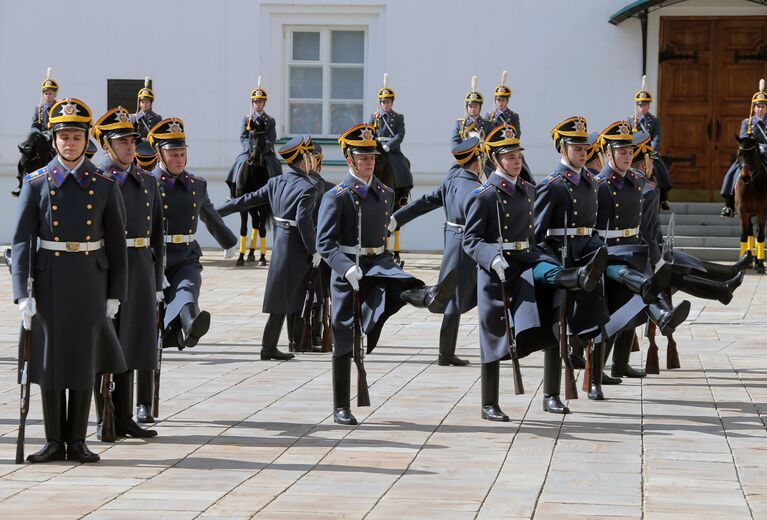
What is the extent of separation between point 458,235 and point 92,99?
43.7 feet

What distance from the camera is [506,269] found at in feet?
30.6

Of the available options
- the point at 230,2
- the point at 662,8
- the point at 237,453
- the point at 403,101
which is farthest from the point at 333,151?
the point at 237,453

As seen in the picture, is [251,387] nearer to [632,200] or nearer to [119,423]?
[119,423]

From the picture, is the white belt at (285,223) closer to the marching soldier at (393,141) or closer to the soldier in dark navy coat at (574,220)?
the soldier in dark navy coat at (574,220)

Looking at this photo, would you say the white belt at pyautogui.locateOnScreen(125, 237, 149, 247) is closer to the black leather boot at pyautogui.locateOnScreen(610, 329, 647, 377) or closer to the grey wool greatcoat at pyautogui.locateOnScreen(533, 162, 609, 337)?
the grey wool greatcoat at pyautogui.locateOnScreen(533, 162, 609, 337)

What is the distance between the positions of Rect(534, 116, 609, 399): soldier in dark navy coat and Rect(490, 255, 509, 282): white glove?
826mm

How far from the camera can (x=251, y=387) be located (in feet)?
35.0

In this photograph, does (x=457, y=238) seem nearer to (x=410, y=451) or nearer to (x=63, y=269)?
(x=410, y=451)

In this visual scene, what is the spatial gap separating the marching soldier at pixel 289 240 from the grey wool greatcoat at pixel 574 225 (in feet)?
9.35

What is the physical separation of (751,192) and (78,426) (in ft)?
44.5

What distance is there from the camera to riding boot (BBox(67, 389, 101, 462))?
7.91m

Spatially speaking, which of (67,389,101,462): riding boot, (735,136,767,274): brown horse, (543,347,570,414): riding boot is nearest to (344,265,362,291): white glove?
(543,347,570,414): riding boot

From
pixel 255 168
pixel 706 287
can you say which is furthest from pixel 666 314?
pixel 255 168

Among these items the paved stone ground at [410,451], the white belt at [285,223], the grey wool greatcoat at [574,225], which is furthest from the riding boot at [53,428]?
the white belt at [285,223]
